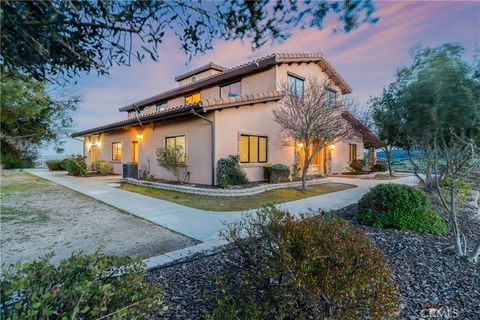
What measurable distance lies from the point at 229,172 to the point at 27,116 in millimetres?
8927

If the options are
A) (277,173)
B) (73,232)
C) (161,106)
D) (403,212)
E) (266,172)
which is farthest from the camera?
(161,106)

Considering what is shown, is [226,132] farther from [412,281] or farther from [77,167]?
[77,167]

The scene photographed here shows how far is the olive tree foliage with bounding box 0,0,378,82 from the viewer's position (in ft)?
3.80

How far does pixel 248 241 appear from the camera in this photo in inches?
100

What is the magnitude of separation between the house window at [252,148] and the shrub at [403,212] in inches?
281

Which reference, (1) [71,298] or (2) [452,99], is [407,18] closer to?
(2) [452,99]

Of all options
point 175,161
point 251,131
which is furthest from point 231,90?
point 175,161

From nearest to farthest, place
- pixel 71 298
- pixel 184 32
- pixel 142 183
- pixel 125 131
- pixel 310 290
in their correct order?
pixel 71 298 < pixel 184 32 < pixel 310 290 < pixel 142 183 < pixel 125 131

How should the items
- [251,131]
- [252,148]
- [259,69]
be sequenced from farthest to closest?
[259,69] → [252,148] → [251,131]

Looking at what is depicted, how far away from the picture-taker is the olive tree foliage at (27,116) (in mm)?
1418

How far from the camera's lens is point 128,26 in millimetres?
1471

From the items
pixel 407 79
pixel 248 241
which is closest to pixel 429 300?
pixel 248 241

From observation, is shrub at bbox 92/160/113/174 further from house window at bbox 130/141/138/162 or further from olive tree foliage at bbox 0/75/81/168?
olive tree foliage at bbox 0/75/81/168

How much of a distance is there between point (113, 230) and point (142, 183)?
726 centimetres
